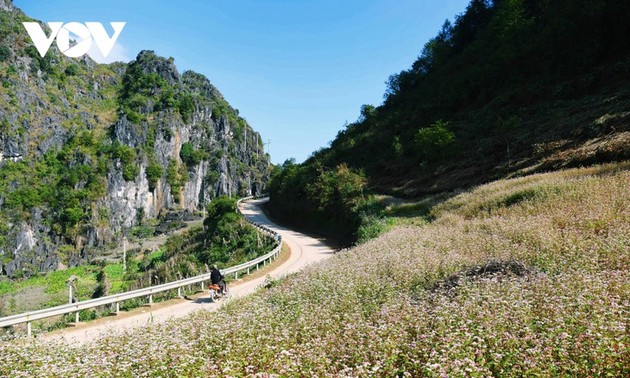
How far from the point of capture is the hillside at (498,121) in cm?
2998

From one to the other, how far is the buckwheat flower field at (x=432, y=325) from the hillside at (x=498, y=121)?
15240 millimetres

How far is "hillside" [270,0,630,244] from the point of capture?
98.4ft

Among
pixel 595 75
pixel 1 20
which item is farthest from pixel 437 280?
pixel 1 20

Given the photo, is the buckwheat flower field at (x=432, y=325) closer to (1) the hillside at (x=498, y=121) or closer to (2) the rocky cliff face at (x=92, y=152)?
(1) the hillside at (x=498, y=121)

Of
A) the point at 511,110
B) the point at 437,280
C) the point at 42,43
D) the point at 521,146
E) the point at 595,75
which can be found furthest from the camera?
the point at 42,43

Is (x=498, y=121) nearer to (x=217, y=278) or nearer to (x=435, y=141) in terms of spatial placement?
(x=435, y=141)

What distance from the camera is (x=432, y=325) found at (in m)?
6.84

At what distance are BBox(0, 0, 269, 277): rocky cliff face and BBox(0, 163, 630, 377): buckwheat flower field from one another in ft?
370

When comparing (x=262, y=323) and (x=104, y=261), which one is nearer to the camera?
(x=262, y=323)

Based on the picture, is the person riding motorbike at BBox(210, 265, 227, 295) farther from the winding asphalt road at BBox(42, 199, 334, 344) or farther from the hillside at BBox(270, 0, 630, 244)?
the hillside at BBox(270, 0, 630, 244)

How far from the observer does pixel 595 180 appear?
16516 millimetres

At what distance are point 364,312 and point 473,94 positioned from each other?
56.6 metres

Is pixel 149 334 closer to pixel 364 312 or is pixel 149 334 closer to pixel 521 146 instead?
pixel 364 312

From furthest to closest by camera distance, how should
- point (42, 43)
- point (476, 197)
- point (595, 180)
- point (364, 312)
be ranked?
1. point (42, 43)
2. point (476, 197)
3. point (595, 180)
4. point (364, 312)
